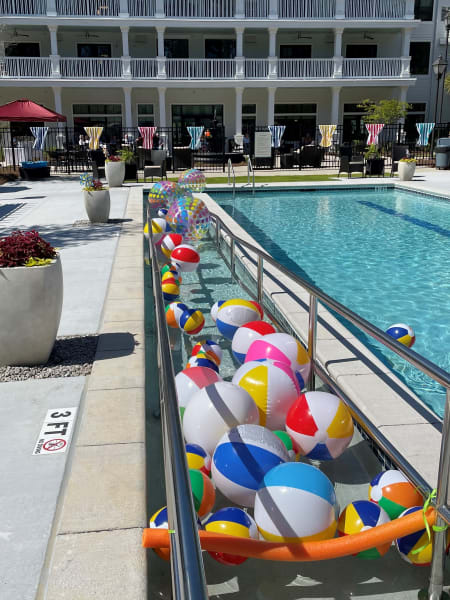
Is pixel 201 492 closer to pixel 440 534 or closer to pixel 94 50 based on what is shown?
pixel 440 534

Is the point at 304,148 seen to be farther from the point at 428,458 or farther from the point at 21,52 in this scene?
the point at 428,458

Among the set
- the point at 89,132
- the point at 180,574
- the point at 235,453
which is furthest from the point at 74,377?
the point at 89,132

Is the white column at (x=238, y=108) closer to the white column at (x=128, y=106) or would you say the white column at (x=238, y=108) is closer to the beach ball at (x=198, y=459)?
the white column at (x=128, y=106)

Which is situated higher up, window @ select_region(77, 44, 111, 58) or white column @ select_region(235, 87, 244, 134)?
window @ select_region(77, 44, 111, 58)

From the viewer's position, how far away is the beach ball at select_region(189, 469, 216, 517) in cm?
290

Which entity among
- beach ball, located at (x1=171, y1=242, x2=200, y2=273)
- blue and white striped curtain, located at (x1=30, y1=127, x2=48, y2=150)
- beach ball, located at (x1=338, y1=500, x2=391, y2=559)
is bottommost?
beach ball, located at (x1=338, y1=500, x2=391, y2=559)

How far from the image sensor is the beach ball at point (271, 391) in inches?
146

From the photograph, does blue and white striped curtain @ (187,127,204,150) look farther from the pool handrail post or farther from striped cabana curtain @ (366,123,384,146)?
the pool handrail post

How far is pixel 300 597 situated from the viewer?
8.83 feet

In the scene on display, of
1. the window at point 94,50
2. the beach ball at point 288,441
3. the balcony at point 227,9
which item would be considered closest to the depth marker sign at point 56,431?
the beach ball at point 288,441

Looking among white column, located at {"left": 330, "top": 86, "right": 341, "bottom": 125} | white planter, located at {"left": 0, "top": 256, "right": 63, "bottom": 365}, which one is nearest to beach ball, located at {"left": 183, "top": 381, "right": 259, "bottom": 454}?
white planter, located at {"left": 0, "top": 256, "right": 63, "bottom": 365}

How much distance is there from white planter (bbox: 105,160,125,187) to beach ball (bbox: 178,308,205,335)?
529 inches

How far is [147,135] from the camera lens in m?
24.8

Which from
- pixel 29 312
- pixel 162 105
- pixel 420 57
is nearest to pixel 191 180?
pixel 29 312
